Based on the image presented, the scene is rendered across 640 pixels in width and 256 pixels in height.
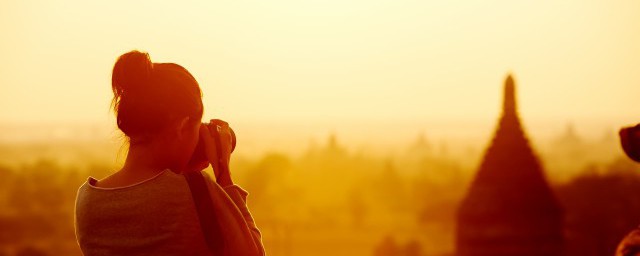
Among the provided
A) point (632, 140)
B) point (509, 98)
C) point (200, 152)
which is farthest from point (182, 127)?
point (509, 98)

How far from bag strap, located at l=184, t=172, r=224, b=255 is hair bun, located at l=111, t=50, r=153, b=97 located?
41cm

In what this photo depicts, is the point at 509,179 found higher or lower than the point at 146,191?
lower

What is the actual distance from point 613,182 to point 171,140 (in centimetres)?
3758

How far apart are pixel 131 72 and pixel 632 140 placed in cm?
168

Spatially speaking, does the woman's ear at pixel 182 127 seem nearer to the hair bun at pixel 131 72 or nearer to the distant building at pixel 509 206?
the hair bun at pixel 131 72

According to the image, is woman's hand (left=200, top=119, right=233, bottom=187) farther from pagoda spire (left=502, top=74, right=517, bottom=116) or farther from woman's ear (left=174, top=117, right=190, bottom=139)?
pagoda spire (left=502, top=74, right=517, bottom=116)

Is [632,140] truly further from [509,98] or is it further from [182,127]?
[509,98]

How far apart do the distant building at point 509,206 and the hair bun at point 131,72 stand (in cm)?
1494

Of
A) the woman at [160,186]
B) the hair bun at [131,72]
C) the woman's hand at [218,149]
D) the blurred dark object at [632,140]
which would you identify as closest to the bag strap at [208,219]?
the woman at [160,186]

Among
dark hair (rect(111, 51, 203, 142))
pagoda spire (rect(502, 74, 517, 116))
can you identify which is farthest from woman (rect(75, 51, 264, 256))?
pagoda spire (rect(502, 74, 517, 116))

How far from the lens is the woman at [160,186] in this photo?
2.65 meters

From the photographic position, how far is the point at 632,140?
2.62 metres

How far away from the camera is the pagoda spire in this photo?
15305 millimetres

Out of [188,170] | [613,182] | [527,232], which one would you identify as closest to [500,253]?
[527,232]
